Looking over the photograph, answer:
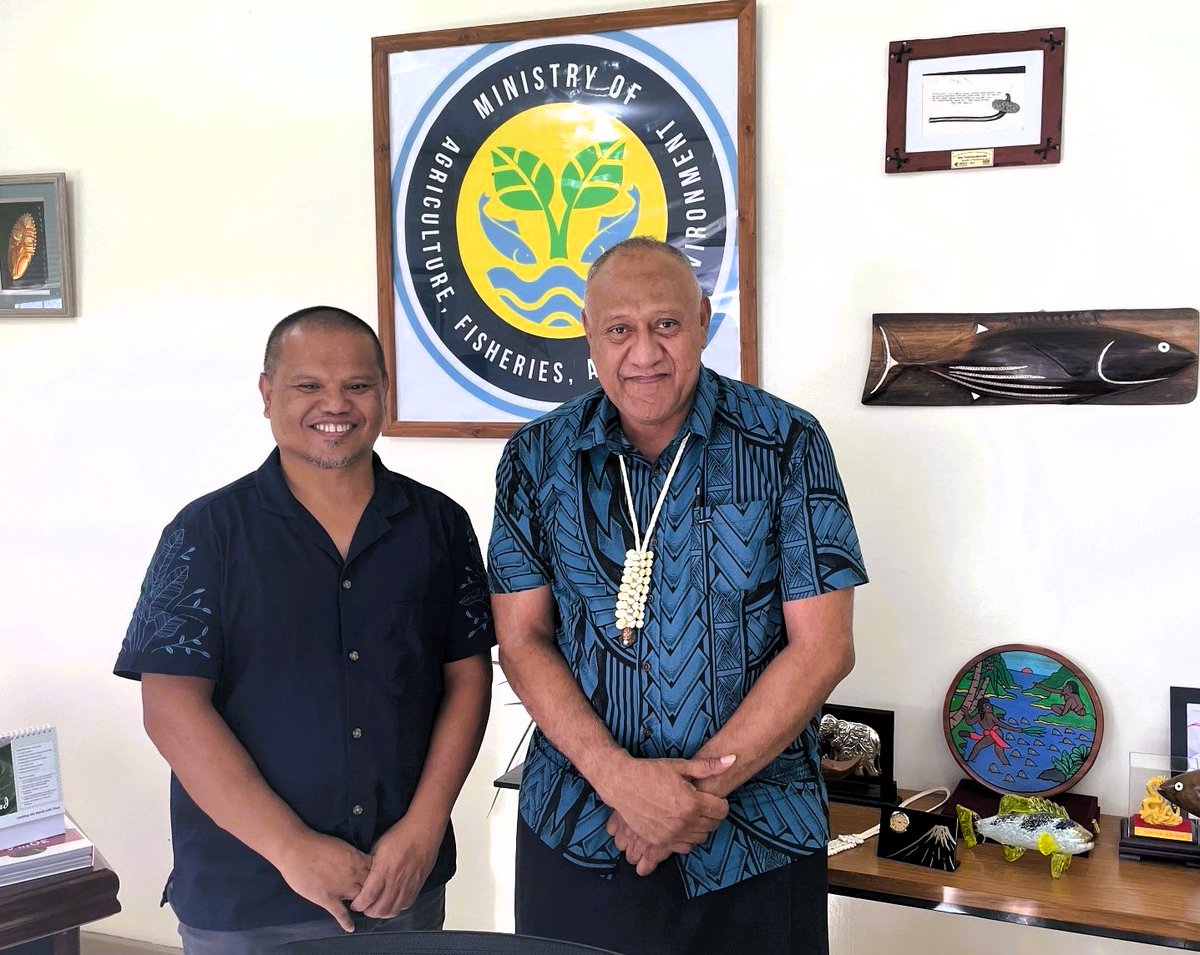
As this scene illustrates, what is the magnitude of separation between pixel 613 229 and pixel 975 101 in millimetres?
767

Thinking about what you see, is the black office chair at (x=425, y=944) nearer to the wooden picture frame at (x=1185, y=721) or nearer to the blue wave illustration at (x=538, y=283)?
the wooden picture frame at (x=1185, y=721)

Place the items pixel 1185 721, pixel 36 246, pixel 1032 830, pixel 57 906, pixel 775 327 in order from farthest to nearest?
pixel 36 246 < pixel 775 327 < pixel 1185 721 < pixel 1032 830 < pixel 57 906

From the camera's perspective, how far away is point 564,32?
2480 millimetres

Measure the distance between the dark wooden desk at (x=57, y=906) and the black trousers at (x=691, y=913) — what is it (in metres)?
0.75

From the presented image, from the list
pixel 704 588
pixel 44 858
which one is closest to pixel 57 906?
pixel 44 858

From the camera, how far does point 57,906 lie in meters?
1.74

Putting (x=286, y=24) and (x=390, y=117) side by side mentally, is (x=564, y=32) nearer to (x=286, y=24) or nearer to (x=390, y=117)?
(x=390, y=117)

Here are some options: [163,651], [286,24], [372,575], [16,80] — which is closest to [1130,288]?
[372,575]

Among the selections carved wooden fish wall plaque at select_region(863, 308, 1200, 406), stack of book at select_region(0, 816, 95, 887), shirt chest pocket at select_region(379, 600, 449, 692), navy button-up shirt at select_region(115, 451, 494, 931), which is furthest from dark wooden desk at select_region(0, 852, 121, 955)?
carved wooden fish wall plaque at select_region(863, 308, 1200, 406)

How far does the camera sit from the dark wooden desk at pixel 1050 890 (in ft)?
5.71

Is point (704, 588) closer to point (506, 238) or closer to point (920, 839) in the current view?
point (920, 839)

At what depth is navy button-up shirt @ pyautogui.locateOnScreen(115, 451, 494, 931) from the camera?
1.55 m

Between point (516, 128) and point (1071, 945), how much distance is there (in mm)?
2038

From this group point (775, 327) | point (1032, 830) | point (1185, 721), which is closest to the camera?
point (1032, 830)
